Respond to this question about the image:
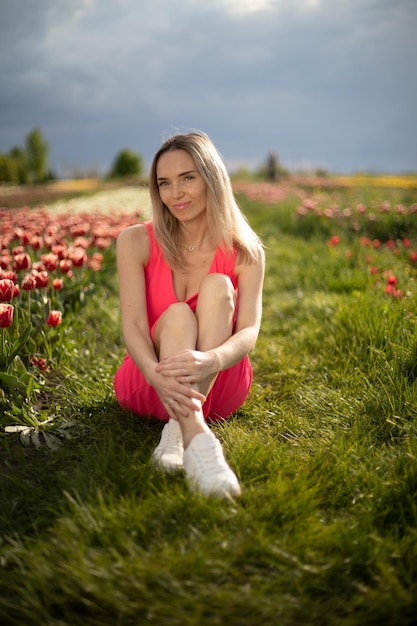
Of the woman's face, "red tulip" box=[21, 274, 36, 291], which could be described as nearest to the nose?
the woman's face

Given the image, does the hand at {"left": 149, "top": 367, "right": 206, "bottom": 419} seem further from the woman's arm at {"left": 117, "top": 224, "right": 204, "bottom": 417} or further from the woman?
the woman's arm at {"left": 117, "top": 224, "right": 204, "bottom": 417}

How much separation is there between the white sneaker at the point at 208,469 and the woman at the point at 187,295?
104mm

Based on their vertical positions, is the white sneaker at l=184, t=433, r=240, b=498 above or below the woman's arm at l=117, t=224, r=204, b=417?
below

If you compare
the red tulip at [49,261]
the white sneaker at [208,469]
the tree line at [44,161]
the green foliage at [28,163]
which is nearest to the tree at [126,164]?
the tree line at [44,161]

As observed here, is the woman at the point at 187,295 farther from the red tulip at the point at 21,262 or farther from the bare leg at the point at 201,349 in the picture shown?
the red tulip at the point at 21,262

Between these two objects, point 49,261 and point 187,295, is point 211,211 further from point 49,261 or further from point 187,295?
point 49,261

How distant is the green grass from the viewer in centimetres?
134

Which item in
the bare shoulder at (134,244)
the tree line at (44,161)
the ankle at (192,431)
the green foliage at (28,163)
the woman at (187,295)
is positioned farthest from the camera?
the tree line at (44,161)

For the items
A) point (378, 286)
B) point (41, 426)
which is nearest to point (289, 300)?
point (378, 286)

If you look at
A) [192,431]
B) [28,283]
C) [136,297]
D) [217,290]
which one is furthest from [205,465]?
[28,283]

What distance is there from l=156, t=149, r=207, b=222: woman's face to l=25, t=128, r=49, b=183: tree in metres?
34.6

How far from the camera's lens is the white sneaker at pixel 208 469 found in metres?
1.66

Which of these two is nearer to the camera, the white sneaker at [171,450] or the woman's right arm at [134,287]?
the white sneaker at [171,450]

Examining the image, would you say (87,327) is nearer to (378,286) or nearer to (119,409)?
(119,409)
